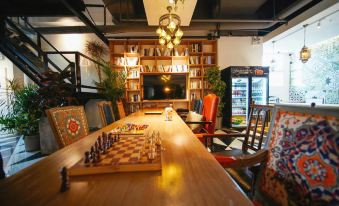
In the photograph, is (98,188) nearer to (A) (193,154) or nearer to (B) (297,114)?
(A) (193,154)

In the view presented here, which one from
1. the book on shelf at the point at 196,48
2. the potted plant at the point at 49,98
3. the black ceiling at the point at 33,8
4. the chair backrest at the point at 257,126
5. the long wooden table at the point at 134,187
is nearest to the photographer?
the long wooden table at the point at 134,187

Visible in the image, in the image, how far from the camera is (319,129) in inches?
29.5

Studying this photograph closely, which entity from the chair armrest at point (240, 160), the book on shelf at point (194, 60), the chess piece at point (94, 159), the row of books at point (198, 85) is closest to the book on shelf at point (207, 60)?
the book on shelf at point (194, 60)

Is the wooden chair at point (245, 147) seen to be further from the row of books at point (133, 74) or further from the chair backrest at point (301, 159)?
the row of books at point (133, 74)

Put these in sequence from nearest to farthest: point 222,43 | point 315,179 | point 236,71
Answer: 1. point 315,179
2. point 236,71
3. point 222,43

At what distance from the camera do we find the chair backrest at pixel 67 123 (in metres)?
1.16

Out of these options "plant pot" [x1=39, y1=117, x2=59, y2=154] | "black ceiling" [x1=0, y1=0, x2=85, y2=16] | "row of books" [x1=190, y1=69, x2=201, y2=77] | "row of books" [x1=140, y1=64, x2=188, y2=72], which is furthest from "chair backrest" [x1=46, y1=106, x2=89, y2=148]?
"row of books" [x1=190, y1=69, x2=201, y2=77]

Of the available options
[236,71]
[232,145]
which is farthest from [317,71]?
[232,145]

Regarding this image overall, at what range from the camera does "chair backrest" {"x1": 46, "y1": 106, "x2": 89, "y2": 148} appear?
116 cm

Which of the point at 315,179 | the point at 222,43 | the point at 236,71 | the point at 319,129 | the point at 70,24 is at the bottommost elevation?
the point at 315,179

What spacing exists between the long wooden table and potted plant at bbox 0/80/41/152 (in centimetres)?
317

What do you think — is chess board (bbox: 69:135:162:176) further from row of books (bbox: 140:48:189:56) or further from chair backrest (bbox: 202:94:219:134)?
row of books (bbox: 140:48:189:56)

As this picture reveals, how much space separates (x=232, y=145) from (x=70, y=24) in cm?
541

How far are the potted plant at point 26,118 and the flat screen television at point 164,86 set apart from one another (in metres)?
2.68
